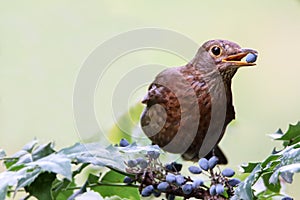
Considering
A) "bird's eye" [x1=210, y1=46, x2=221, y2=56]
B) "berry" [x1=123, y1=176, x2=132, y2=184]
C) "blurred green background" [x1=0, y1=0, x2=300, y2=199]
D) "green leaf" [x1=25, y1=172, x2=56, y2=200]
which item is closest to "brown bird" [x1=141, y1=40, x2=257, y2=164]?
"bird's eye" [x1=210, y1=46, x2=221, y2=56]

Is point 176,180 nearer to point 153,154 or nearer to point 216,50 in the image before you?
point 153,154

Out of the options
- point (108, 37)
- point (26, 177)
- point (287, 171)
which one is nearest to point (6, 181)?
point (26, 177)

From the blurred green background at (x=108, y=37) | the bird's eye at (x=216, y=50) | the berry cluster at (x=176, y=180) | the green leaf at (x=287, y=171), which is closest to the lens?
the green leaf at (x=287, y=171)

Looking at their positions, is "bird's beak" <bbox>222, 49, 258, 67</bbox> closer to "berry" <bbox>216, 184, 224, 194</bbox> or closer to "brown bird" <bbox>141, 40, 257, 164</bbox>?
"brown bird" <bbox>141, 40, 257, 164</bbox>

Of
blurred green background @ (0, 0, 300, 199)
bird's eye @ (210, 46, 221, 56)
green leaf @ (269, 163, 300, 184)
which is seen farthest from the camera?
blurred green background @ (0, 0, 300, 199)

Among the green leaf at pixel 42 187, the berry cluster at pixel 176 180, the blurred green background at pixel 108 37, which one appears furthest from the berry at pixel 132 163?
the blurred green background at pixel 108 37

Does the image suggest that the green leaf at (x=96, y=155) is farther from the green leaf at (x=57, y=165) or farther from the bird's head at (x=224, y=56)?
the bird's head at (x=224, y=56)

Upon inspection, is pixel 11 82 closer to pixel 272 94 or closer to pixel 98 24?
pixel 98 24
